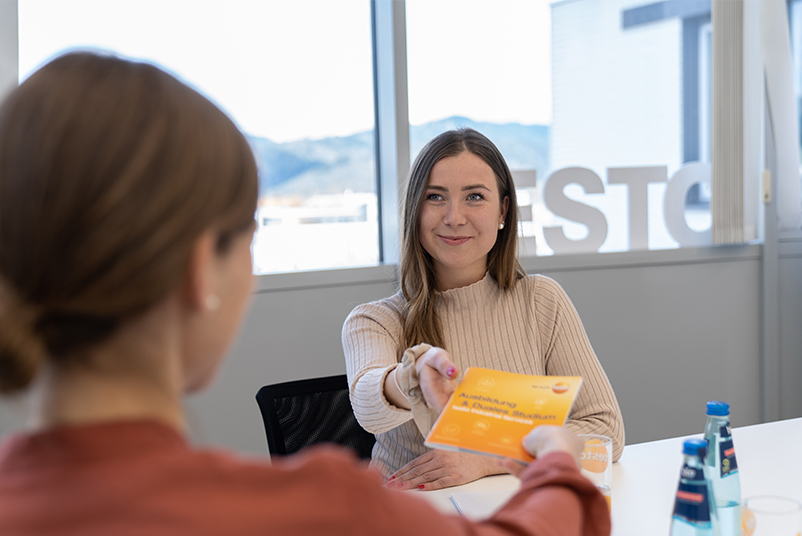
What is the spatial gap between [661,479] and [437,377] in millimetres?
592

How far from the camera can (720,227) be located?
356 cm

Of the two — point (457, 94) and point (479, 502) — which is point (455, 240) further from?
point (457, 94)

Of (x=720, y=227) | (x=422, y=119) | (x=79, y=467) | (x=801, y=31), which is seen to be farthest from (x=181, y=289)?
(x=801, y=31)

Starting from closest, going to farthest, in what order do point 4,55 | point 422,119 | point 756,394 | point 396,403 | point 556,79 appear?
1. point 396,403
2. point 4,55
3. point 422,119
4. point 556,79
5. point 756,394

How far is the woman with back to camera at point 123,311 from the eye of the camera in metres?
0.55

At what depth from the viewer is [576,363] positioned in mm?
1916

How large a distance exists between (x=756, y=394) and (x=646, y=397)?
2.33 ft

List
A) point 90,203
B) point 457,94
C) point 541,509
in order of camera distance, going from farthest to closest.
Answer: point 457,94, point 541,509, point 90,203

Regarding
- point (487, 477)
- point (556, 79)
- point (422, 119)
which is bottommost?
point (487, 477)

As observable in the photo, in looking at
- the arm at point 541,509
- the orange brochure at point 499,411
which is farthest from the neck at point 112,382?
the orange brochure at point 499,411

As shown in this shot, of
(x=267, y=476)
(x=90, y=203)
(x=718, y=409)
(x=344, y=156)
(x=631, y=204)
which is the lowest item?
(x=718, y=409)

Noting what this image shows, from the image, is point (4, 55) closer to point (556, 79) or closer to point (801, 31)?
point (556, 79)

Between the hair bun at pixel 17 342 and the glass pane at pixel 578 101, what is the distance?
108 inches

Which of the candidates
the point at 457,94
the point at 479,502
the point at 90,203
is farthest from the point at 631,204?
the point at 90,203
